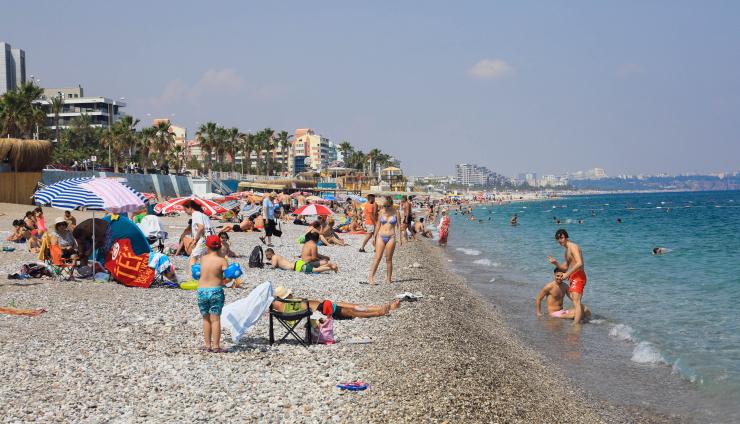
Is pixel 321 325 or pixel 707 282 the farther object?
pixel 707 282

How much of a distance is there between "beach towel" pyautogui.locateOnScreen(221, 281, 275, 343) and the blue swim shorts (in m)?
0.47

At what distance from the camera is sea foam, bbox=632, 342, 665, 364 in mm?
9555

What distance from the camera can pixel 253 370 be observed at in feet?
22.5

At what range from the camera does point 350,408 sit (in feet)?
19.0

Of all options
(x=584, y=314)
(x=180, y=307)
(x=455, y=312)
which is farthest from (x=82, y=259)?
(x=584, y=314)

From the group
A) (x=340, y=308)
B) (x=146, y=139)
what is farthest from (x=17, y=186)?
(x=146, y=139)

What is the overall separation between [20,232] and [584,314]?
1597 cm

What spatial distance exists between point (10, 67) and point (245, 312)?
133 m

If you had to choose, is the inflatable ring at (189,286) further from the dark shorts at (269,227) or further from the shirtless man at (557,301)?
the dark shorts at (269,227)

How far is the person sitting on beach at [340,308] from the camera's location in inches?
334

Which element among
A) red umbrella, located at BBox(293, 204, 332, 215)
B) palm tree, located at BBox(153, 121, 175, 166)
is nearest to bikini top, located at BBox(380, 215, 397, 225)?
red umbrella, located at BBox(293, 204, 332, 215)

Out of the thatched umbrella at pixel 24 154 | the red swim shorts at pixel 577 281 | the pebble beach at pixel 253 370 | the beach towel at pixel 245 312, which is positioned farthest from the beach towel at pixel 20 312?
the thatched umbrella at pixel 24 154

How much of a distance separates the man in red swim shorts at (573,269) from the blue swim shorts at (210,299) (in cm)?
629

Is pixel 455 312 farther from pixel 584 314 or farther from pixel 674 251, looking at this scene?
pixel 674 251
